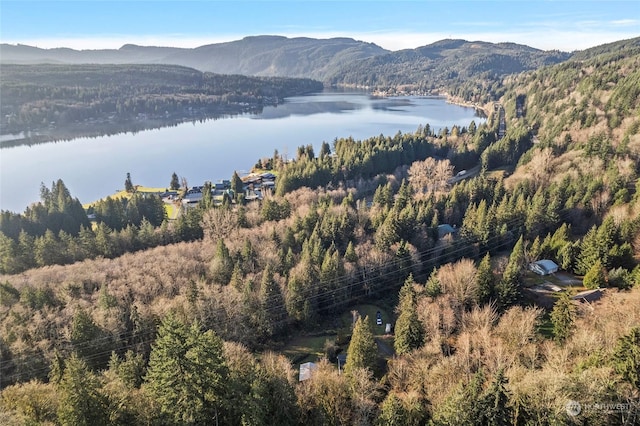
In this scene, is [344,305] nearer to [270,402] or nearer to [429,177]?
[270,402]

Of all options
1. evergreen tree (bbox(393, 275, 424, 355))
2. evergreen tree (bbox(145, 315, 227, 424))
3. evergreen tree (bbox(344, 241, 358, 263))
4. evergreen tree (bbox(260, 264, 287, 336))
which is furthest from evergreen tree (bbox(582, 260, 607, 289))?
evergreen tree (bbox(145, 315, 227, 424))

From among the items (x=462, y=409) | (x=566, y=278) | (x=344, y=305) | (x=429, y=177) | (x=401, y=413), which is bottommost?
(x=344, y=305)

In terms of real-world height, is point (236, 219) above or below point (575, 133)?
below

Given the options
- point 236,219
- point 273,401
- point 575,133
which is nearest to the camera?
point 273,401

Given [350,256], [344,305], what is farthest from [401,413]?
[350,256]

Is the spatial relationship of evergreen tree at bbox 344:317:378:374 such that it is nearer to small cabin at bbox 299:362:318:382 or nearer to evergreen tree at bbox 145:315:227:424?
small cabin at bbox 299:362:318:382

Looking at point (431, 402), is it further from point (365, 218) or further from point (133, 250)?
point (133, 250)

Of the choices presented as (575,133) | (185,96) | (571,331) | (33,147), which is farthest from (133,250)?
(185,96)
